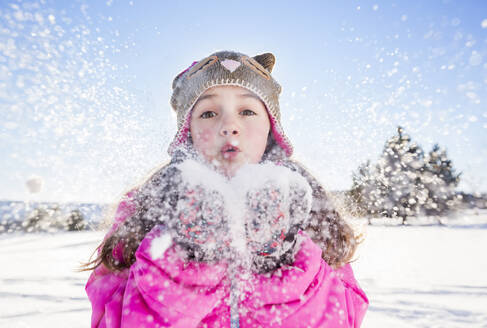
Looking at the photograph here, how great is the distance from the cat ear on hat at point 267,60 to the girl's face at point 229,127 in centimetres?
61

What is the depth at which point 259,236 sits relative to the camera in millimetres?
1118

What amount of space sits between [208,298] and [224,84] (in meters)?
1.26

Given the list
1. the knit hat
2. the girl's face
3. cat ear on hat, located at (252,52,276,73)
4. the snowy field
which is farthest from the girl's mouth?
the snowy field

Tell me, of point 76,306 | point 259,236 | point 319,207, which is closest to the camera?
point 259,236

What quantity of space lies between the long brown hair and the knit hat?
31 cm

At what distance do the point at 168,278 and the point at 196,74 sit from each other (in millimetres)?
1334

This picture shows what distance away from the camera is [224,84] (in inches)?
68.9

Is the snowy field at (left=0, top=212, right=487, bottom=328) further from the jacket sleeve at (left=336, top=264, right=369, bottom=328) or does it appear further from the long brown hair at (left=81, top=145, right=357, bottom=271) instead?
the jacket sleeve at (left=336, top=264, right=369, bottom=328)

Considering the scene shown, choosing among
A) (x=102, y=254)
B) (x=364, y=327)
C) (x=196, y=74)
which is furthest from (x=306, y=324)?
(x=364, y=327)

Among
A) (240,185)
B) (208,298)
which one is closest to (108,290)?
(208,298)

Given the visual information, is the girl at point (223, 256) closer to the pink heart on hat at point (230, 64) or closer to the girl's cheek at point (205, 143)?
the girl's cheek at point (205, 143)

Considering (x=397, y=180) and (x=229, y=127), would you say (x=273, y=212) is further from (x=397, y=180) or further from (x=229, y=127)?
(x=397, y=180)

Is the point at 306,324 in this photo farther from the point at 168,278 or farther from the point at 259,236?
the point at 168,278

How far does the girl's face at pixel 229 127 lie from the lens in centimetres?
144
